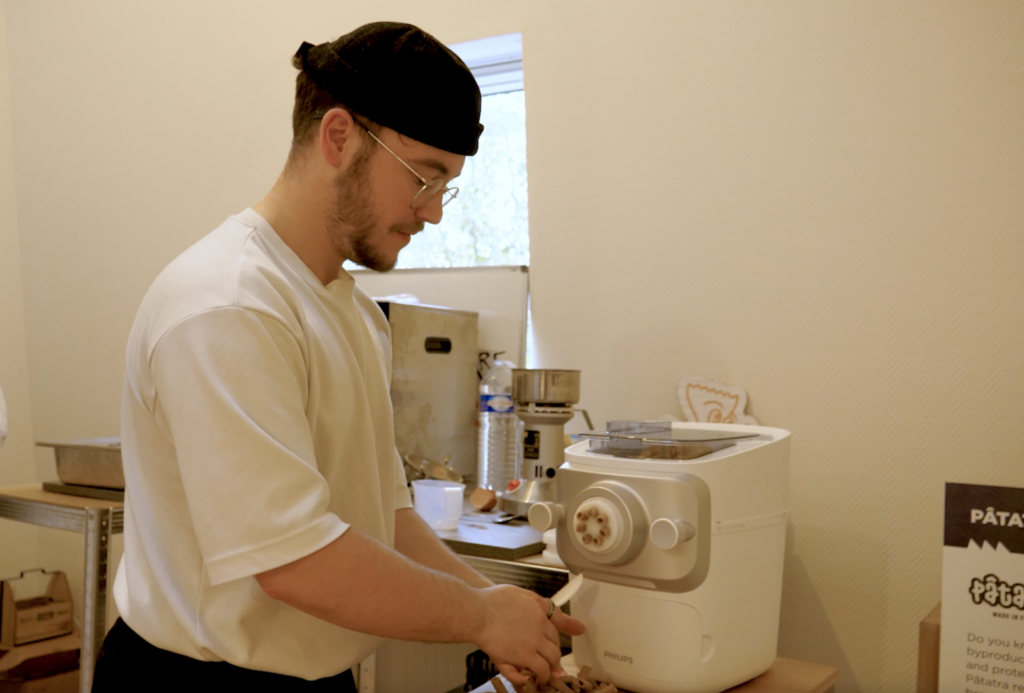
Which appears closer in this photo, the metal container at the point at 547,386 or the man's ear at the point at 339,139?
the man's ear at the point at 339,139

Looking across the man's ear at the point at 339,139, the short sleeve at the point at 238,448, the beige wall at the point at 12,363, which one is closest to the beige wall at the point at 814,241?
the man's ear at the point at 339,139

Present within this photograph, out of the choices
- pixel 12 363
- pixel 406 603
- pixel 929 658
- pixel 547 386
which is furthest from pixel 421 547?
pixel 12 363

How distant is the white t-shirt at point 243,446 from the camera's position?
86 centimetres

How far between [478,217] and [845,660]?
4.96ft

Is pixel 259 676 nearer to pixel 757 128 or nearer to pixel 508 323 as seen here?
pixel 508 323

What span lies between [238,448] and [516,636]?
409 millimetres

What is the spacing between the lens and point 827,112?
5.98ft

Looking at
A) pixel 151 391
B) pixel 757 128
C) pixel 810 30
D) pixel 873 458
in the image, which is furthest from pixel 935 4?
pixel 151 391

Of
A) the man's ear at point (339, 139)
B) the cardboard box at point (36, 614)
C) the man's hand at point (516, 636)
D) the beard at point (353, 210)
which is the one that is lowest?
the cardboard box at point (36, 614)

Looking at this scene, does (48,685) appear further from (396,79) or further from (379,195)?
(396,79)

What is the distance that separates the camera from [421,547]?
1.31m

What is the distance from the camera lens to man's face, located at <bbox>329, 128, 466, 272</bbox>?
109cm

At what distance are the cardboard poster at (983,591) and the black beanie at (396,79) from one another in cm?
83

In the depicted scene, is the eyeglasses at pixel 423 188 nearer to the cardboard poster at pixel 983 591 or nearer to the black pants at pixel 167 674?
the black pants at pixel 167 674
